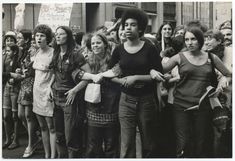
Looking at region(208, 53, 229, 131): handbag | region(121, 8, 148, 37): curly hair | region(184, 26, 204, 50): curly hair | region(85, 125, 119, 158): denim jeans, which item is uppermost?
region(121, 8, 148, 37): curly hair

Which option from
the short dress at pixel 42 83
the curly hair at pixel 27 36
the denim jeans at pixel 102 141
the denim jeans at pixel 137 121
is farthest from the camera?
the curly hair at pixel 27 36

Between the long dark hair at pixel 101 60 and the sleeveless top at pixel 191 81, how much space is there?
14.1 inches

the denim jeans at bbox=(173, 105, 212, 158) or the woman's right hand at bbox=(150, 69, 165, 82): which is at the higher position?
the woman's right hand at bbox=(150, 69, 165, 82)

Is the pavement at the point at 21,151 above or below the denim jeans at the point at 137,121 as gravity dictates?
below

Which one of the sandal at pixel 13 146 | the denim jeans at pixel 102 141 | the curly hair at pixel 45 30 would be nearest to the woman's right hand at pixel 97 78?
the denim jeans at pixel 102 141

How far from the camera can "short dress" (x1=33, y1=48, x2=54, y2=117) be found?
203 cm

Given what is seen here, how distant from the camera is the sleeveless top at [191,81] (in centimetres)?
180

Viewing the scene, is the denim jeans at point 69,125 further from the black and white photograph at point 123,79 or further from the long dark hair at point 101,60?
the long dark hair at point 101,60

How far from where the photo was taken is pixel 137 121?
179 cm

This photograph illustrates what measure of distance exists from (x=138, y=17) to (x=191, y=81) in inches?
15.3

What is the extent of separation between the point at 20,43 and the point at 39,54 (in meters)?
0.26

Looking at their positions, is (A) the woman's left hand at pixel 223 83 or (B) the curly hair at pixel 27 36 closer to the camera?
(A) the woman's left hand at pixel 223 83

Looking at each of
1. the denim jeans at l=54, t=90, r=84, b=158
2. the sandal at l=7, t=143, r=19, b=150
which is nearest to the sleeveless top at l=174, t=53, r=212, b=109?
the denim jeans at l=54, t=90, r=84, b=158

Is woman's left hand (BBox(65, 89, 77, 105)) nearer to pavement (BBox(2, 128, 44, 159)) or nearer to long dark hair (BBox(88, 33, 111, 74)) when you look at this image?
long dark hair (BBox(88, 33, 111, 74))
